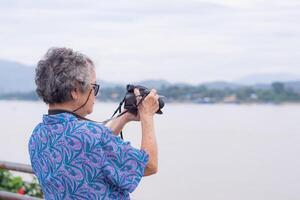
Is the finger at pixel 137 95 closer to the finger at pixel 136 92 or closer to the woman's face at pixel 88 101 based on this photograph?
the finger at pixel 136 92

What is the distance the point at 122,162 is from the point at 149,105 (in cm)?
23

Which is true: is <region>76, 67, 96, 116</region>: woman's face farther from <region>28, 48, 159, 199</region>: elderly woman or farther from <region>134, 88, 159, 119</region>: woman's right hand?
<region>134, 88, 159, 119</region>: woman's right hand

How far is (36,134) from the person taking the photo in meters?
2.51

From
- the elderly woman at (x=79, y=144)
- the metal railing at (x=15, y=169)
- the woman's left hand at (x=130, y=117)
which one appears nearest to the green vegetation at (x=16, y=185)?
the metal railing at (x=15, y=169)

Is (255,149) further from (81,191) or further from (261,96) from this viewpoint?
(81,191)

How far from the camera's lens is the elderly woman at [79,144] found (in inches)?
93.7

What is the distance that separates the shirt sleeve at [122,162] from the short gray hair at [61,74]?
19 cm

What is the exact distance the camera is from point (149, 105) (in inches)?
98.1

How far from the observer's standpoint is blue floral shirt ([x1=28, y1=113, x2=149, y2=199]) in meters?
2.38

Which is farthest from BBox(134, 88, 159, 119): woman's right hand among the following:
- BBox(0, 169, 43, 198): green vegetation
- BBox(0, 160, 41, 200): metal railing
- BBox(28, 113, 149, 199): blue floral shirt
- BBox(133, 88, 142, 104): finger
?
BBox(0, 169, 43, 198): green vegetation

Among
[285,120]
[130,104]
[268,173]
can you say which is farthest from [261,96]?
[285,120]

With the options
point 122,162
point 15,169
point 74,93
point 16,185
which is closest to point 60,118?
point 74,93

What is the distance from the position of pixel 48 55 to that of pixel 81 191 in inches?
18.4

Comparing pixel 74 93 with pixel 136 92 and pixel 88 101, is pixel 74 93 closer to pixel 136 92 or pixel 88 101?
pixel 88 101
